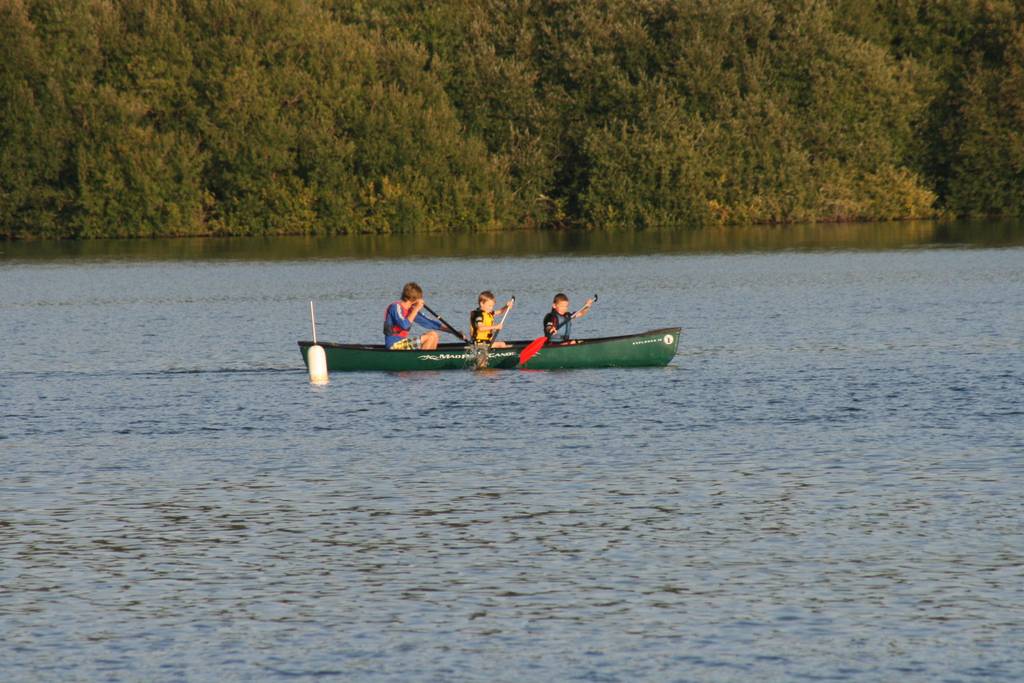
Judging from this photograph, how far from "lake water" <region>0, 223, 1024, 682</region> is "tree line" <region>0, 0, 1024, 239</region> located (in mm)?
55113

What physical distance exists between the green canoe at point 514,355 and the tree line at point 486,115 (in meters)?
63.6

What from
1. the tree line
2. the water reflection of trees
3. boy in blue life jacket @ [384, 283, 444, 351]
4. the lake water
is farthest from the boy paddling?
the tree line

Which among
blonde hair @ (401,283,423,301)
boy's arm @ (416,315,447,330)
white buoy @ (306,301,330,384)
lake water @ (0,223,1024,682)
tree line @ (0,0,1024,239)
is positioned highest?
tree line @ (0,0,1024,239)

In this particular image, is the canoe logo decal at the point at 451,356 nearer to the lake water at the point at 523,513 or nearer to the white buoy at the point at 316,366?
A: the lake water at the point at 523,513

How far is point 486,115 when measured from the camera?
99.9 meters

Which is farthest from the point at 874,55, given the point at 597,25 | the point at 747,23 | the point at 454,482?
the point at 454,482

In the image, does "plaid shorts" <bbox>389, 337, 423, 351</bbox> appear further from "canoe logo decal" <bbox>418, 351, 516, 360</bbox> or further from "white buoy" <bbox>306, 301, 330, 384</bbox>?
"white buoy" <bbox>306, 301, 330, 384</bbox>

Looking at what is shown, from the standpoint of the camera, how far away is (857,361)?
33.5 metres

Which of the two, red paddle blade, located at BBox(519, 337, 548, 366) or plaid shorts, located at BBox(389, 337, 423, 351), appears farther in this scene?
plaid shorts, located at BBox(389, 337, 423, 351)

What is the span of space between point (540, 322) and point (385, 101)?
51.3 m

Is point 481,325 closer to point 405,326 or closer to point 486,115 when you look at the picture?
point 405,326

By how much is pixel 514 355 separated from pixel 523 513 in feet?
44.3

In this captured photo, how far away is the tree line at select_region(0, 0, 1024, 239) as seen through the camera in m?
93.8

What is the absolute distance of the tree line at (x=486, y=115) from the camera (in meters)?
93.8
